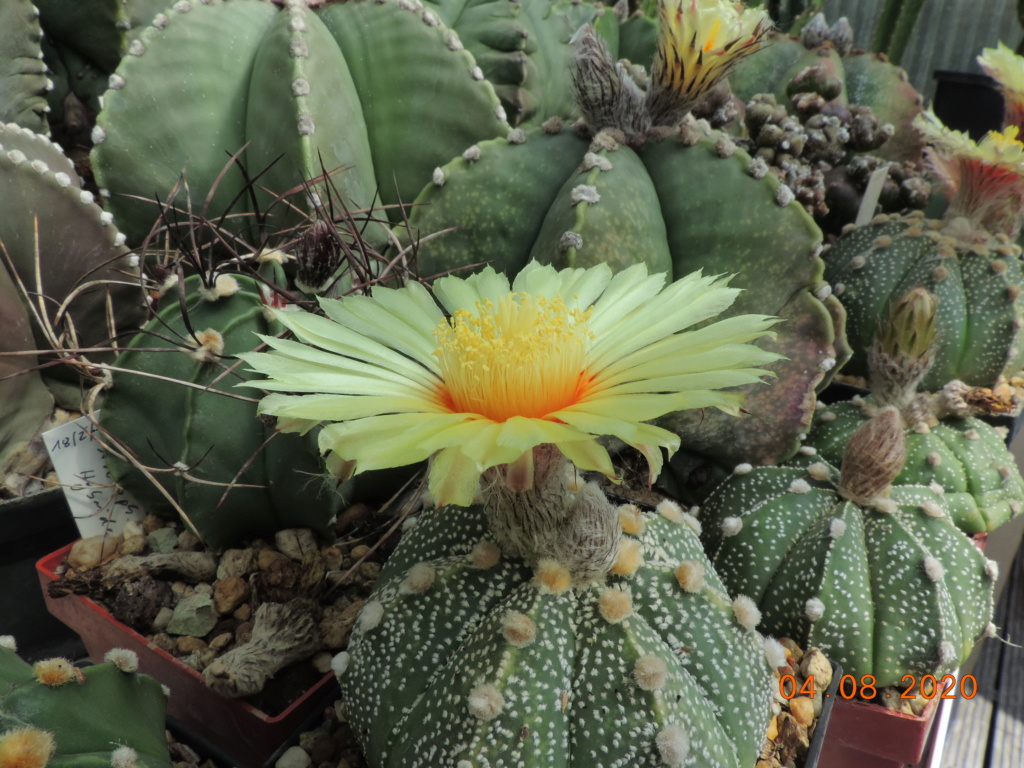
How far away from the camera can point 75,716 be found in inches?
17.3

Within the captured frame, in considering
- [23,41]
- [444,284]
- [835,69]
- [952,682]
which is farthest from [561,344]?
[835,69]

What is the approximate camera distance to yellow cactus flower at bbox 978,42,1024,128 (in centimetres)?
111

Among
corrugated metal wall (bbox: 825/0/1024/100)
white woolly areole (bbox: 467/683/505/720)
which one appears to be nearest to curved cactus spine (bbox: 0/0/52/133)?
white woolly areole (bbox: 467/683/505/720)

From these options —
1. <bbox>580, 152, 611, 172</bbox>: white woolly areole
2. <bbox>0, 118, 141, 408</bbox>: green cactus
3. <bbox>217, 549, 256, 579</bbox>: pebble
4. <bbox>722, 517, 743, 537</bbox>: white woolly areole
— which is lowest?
<bbox>217, 549, 256, 579</bbox>: pebble

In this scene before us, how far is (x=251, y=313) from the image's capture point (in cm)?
65

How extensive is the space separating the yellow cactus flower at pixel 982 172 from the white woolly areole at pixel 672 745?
0.94 meters

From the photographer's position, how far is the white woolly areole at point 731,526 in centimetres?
75

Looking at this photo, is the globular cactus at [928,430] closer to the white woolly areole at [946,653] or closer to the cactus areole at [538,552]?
the white woolly areole at [946,653]

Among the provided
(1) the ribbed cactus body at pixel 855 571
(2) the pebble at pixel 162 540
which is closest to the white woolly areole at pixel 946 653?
(1) the ribbed cactus body at pixel 855 571

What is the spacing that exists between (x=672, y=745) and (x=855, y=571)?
1.20ft

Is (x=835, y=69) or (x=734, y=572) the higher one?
(x=835, y=69)

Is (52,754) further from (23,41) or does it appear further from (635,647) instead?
(23,41)

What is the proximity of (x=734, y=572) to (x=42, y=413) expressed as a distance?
0.75 metres

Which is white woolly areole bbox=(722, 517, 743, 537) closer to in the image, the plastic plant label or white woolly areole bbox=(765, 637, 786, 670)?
white woolly areole bbox=(765, 637, 786, 670)
